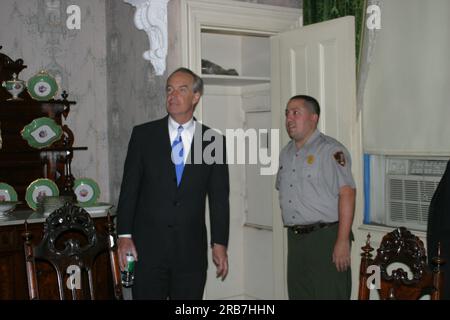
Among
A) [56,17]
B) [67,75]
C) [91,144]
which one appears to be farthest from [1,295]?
[56,17]

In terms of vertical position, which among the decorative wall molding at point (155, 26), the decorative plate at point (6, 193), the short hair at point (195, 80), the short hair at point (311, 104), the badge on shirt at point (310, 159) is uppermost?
the decorative wall molding at point (155, 26)

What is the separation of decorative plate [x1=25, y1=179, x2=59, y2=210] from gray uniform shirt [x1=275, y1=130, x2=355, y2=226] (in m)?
1.77

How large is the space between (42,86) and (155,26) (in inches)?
41.3

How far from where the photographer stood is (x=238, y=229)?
5.04m

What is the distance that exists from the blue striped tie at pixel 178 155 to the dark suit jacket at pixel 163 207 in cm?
3

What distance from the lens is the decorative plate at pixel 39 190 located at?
4.30m

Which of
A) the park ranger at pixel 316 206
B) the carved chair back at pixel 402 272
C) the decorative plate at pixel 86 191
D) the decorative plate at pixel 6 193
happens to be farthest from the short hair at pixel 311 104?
the decorative plate at pixel 6 193

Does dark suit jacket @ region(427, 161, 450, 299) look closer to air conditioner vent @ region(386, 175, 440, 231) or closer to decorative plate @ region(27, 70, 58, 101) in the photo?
air conditioner vent @ region(386, 175, 440, 231)

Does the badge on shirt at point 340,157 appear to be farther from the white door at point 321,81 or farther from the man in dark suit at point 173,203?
the man in dark suit at point 173,203

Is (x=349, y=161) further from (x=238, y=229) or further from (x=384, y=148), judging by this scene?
(x=238, y=229)

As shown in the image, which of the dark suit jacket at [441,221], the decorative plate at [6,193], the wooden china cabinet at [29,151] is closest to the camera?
the dark suit jacket at [441,221]

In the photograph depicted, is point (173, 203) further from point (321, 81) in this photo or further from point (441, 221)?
point (321, 81)

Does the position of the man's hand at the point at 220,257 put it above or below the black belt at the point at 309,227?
below

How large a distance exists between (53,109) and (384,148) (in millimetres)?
2350
